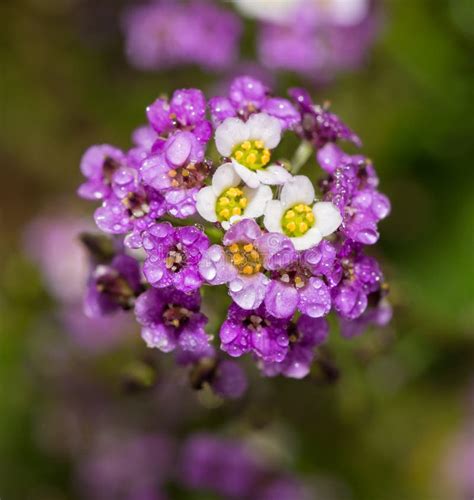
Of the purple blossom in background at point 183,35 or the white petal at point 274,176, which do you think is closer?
the white petal at point 274,176

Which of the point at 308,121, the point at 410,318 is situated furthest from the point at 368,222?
the point at 410,318

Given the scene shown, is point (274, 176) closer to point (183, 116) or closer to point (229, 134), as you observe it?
point (229, 134)

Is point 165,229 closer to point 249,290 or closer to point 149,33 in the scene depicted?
point 249,290

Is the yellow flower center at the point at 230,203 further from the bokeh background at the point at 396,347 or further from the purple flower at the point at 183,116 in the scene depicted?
the bokeh background at the point at 396,347

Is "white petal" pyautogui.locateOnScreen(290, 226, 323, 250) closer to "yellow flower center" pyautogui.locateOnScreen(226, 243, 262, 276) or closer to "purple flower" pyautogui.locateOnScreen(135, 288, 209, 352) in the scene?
"yellow flower center" pyautogui.locateOnScreen(226, 243, 262, 276)

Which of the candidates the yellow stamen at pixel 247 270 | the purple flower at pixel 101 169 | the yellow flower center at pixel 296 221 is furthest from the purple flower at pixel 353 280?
the purple flower at pixel 101 169

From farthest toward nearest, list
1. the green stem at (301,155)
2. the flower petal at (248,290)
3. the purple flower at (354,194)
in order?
the green stem at (301,155) → the purple flower at (354,194) → the flower petal at (248,290)
